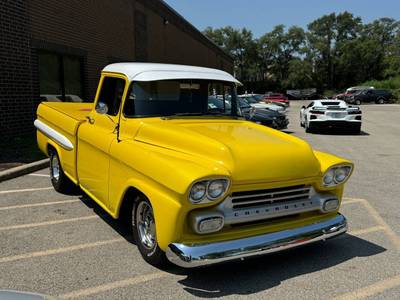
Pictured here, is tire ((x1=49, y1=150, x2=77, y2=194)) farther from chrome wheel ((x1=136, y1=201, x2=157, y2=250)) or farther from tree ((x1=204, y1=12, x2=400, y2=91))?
tree ((x1=204, y1=12, x2=400, y2=91))

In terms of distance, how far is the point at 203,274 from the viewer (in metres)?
4.04

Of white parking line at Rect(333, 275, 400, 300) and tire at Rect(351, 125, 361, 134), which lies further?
tire at Rect(351, 125, 361, 134)

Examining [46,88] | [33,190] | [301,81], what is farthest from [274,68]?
[33,190]

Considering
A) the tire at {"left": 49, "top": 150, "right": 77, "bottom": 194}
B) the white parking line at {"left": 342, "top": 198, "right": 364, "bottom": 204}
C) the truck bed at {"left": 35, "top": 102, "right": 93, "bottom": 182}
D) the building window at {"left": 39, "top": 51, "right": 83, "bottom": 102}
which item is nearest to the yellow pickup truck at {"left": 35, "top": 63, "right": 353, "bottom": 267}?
the truck bed at {"left": 35, "top": 102, "right": 93, "bottom": 182}

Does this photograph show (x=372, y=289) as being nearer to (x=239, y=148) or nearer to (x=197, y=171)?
(x=239, y=148)

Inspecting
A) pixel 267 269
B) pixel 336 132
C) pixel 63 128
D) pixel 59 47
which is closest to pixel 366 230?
pixel 267 269

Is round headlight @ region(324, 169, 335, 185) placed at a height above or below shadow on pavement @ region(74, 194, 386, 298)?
above

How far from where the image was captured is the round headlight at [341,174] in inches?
175

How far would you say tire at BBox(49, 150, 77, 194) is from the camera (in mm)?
6661

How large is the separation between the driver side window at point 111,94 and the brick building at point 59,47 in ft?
20.8

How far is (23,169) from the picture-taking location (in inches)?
324

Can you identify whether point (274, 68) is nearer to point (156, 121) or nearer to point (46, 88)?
point (46, 88)

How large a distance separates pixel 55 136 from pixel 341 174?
4.21 metres

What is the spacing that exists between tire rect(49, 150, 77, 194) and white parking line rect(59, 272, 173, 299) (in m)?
3.07
